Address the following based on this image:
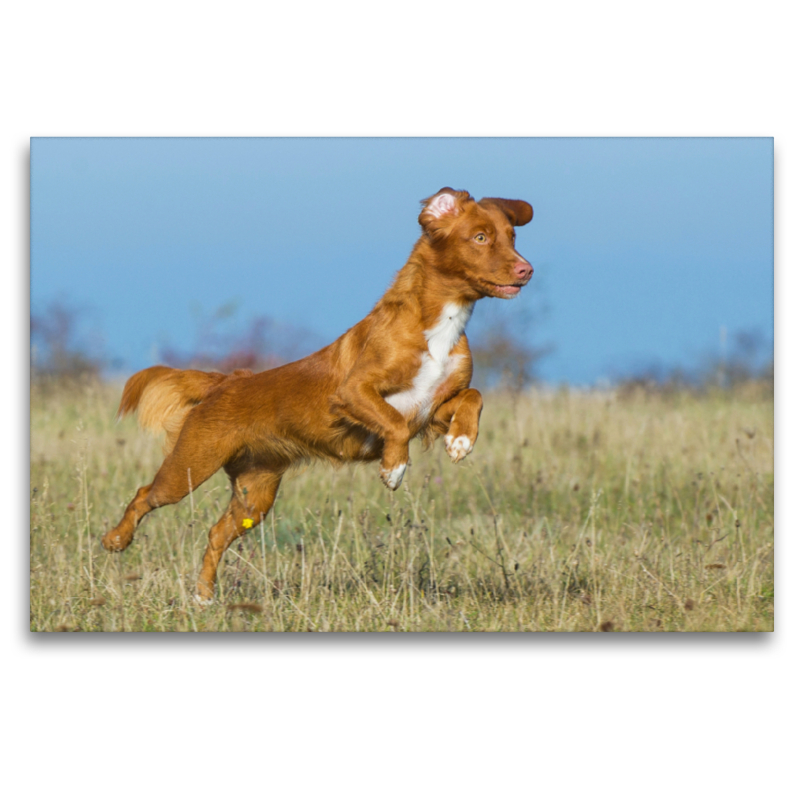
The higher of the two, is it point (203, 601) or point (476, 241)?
point (476, 241)

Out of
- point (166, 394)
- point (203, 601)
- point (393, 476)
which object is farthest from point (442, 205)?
point (203, 601)

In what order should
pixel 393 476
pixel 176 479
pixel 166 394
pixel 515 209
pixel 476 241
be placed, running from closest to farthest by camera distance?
pixel 393 476, pixel 476 241, pixel 515 209, pixel 176 479, pixel 166 394

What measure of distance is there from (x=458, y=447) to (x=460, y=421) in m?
0.13

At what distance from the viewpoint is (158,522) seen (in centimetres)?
561

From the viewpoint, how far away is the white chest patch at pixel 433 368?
4.08 m

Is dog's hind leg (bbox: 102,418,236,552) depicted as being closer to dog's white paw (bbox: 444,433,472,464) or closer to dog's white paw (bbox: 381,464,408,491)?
dog's white paw (bbox: 381,464,408,491)

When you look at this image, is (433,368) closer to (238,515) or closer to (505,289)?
(505,289)

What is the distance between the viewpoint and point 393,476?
382cm

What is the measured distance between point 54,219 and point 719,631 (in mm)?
3491

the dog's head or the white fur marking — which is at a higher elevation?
the white fur marking

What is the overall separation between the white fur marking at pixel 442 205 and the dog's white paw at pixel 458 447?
92cm

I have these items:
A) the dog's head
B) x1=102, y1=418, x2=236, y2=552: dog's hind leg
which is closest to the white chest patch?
the dog's head

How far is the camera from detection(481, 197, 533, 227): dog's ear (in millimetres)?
4168
